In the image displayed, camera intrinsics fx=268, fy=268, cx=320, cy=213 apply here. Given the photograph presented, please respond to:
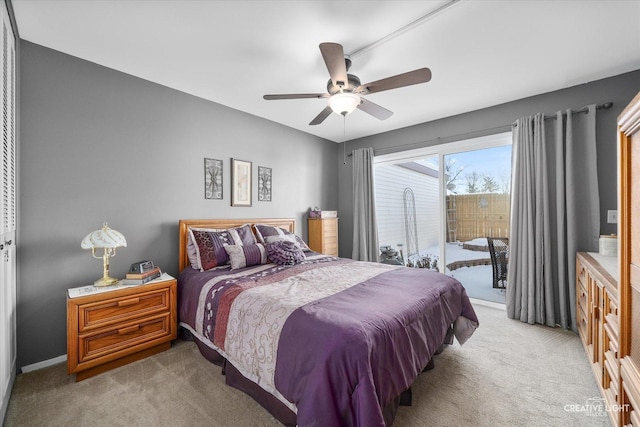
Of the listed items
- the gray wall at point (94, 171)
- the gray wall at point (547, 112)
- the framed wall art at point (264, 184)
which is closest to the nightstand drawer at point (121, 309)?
the gray wall at point (94, 171)

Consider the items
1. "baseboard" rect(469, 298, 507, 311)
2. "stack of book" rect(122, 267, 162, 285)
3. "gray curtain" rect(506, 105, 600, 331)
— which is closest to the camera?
"stack of book" rect(122, 267, 162, 285)

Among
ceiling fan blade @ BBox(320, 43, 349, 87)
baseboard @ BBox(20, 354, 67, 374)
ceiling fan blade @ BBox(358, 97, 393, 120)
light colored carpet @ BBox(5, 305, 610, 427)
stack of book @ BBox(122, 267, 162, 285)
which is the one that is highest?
ceiling fan blade @ BBox(320, 43, 349, 87)

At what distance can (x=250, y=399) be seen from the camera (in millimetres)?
1822

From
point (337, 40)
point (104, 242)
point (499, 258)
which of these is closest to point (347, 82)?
point (337, 40)

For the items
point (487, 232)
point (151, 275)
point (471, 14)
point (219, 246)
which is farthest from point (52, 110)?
point (487, 232)

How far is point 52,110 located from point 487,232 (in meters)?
4.92

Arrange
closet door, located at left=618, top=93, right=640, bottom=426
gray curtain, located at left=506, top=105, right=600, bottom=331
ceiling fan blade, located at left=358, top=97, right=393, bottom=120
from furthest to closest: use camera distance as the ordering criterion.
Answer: gray curtain, located at left=506, top=105, right=600, bottom=331 → ceiling fan blade, located at left=358, top=97, right=393, bottom=120 → closet door, located at left=618, top=93, right=640, bottom=426

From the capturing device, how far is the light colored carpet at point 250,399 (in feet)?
5.40

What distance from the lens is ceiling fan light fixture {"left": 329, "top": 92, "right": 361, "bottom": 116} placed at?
2.17 metres

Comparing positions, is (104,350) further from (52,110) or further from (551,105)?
(551,105)

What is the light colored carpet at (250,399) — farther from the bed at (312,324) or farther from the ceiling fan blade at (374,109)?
the ceiling fan blade at (374,109)

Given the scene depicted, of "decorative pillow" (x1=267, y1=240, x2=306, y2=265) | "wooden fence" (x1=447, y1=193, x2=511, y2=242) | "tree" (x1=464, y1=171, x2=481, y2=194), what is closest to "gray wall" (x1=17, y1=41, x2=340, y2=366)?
"decorative pillow" (x1=267, y1=240, x2=306, y2=265)

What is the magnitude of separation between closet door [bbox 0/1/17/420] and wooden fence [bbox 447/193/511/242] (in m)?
4.46

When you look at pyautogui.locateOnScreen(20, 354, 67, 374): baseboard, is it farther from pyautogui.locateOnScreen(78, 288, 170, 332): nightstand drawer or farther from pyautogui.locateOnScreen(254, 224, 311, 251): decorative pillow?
pyautogui.locateOnScreen(254, 224, 311, 251): decorative pillow
